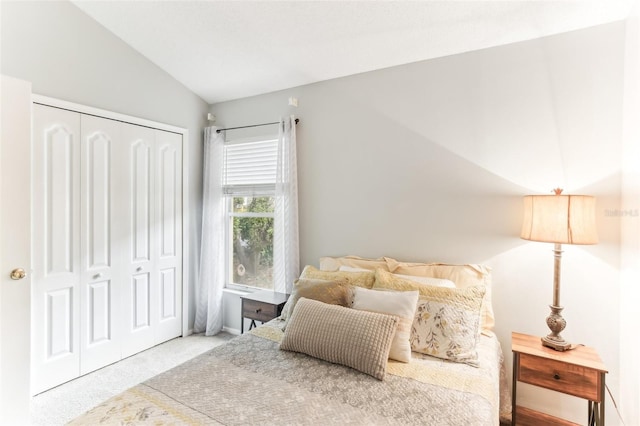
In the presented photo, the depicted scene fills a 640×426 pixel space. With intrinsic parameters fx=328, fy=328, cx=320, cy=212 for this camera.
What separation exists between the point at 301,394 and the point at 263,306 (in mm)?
1464

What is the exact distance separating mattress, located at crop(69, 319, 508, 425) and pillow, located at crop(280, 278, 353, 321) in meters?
0.37

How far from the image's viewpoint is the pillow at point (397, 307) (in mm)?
1732

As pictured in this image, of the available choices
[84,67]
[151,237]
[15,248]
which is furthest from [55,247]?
[84,67]

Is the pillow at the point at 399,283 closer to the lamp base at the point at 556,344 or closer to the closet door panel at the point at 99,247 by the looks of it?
the lamp base at the point at 556,344

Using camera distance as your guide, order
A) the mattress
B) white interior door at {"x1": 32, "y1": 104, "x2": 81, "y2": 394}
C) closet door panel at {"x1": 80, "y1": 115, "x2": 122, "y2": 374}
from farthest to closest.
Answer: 1. closet door panel at {"x1": 80, "y1": 115, "x2": 122, "y2": 374}
2. white interior door at {"x1": 32, "y1": 104, "x2": 81, "y2": 394}
3. the mattress

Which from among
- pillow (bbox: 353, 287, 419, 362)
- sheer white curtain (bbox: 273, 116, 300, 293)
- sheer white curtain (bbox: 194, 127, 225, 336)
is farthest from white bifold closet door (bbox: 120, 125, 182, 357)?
Result: pillow (bbox: 353, 287, 419, 362)

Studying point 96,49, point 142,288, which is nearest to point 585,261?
point 142,288

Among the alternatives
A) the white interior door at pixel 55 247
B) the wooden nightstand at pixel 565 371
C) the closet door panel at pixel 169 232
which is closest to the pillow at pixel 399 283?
the wooden nightstand at pixel 565 371

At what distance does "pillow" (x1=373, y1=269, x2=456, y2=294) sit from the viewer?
2041 mm

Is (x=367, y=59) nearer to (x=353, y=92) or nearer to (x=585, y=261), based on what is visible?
(x=353, y=92)

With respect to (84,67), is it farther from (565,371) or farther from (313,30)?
(565,371)

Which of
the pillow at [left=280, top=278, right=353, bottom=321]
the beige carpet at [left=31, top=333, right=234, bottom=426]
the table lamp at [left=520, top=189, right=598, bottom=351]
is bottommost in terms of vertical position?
the beige carpet at [left=31, top=333, right=234, bottom=426]

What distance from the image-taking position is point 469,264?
2305 mm

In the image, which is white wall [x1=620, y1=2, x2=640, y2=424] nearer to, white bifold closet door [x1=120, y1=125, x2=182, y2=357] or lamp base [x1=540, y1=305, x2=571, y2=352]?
lamp base [x1=540, y1=305, x2=571, y2=352]
